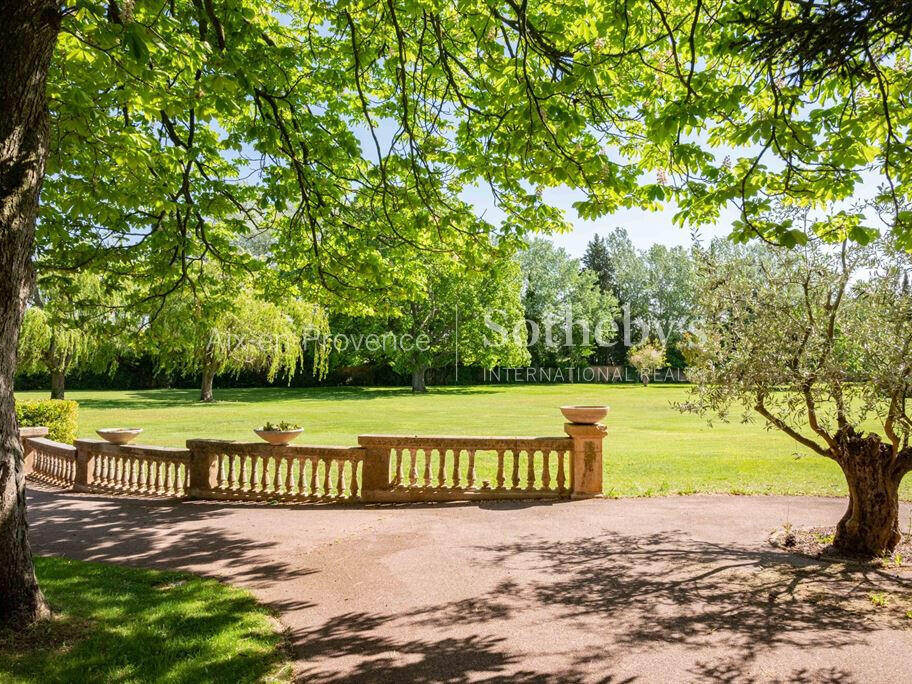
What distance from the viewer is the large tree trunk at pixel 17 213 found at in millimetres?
3875

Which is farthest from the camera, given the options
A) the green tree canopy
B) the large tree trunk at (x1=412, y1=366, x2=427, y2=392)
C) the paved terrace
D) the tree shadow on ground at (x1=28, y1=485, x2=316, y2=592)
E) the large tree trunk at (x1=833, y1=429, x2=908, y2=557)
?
the green tree canopy

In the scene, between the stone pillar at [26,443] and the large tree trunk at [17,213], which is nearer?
the large tree trunk at [17,213]

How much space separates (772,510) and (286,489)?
763 centimetres

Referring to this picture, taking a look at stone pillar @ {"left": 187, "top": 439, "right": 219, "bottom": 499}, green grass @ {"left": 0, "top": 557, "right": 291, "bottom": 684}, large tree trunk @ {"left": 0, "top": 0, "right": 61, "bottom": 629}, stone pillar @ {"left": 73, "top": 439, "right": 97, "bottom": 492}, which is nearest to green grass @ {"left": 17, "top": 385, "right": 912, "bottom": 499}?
stone pillar @ {"left": 73, "top": 439, "right": 97, "bottom": 492}

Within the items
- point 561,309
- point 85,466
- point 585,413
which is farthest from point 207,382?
point 561,309

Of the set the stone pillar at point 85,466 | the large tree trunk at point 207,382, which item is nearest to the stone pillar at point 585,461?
the stone pillar at point 85,466

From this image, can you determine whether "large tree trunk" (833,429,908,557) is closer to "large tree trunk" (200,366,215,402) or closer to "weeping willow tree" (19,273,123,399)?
"weeping willow tree" (19,273,123,399)

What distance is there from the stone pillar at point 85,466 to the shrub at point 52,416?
4029mm

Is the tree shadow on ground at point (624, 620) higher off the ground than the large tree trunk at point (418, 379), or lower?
lower

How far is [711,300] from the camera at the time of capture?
773 cm

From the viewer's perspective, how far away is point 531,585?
5.35 meters

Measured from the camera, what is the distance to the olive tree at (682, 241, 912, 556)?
20.6ft

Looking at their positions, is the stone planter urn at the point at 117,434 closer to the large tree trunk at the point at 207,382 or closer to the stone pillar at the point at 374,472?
the stone pillar at the point at 374,472

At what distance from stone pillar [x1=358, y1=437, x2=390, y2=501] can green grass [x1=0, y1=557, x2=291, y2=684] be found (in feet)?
12.2
